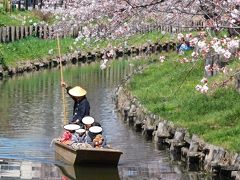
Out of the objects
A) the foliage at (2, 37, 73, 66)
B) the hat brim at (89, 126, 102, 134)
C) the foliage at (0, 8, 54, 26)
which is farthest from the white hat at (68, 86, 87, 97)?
the foliage at (0, 8, 54, 26)

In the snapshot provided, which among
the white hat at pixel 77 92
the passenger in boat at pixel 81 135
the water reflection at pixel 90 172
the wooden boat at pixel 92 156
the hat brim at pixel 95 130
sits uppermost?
the white hat at pixel 77 92

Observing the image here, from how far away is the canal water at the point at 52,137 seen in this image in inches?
741

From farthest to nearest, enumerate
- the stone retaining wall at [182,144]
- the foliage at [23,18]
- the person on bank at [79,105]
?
the foliage at [23,18], the person on bank at [79,105], the stone retaining wall at [182,144]

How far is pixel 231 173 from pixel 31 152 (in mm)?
6487

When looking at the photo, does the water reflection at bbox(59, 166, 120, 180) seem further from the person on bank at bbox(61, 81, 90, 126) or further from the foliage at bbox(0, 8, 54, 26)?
the foliage at bbox(0, 8, 54, 26)

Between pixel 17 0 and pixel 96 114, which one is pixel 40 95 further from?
pixel 17 0

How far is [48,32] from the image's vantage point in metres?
49.7

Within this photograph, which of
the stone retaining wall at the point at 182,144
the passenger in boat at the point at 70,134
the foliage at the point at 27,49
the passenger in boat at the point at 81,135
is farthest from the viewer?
the foliage at the point at 27,49

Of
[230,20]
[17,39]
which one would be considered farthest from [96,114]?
[17,39]

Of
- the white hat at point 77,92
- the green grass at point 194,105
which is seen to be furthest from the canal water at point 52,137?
the white hat at point 77,92

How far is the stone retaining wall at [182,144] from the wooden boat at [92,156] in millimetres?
1911

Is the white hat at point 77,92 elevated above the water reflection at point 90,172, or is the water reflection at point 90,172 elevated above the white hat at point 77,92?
the white hat at point 77,92

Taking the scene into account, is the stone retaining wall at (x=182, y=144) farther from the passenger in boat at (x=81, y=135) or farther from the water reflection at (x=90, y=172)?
the passenger in boat at (x=81, y=135)

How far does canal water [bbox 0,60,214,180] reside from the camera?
18.8 meters
